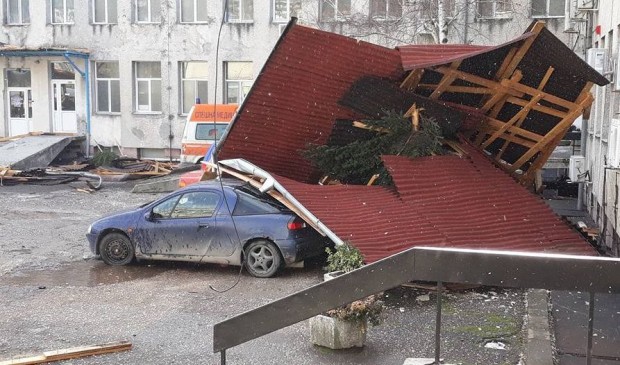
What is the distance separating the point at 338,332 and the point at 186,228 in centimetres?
450

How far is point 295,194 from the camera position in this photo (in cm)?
1038

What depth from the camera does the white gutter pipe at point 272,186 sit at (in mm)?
9883

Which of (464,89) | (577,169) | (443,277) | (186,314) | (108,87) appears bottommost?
(186,314)

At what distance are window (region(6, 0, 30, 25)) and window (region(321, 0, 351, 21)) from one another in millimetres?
13485

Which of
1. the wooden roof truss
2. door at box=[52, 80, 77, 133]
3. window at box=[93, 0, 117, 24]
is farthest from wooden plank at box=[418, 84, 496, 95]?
door at box=[52, 80, 77, 133]

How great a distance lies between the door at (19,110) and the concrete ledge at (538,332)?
27411 mm

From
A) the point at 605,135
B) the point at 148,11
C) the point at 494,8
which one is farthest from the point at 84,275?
the point at 148,11

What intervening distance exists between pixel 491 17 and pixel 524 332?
1994 cm

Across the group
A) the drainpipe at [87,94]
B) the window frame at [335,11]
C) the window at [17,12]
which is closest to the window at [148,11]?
the drainpipe at [87,94]

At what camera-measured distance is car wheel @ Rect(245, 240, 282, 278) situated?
10.5m

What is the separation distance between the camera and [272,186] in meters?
10.5

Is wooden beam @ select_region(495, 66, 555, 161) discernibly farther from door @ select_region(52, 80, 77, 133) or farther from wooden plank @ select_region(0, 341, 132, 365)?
door @ select_region(52, 80, 77, 133)

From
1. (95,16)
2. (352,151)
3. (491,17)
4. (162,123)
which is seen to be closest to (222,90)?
(162,123)

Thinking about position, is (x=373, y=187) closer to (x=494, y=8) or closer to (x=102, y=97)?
(x=494, y=8)
